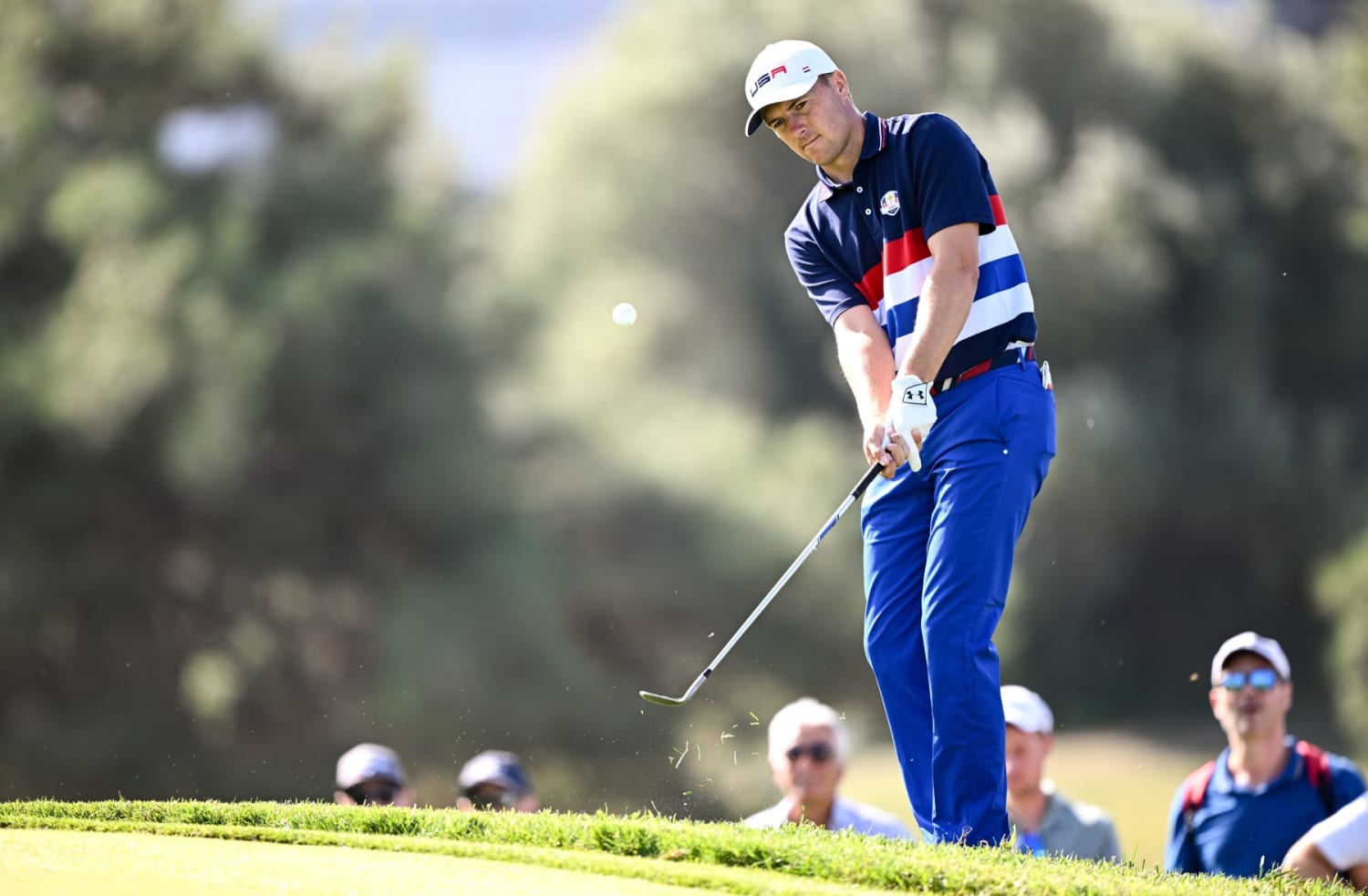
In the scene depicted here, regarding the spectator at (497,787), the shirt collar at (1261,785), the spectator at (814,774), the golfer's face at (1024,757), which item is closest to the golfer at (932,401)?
the spectator at (814,774)

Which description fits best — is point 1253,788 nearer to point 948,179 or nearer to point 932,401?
point 932,401

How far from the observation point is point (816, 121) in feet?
15.1

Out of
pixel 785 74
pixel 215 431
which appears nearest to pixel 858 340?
pixel 785 74

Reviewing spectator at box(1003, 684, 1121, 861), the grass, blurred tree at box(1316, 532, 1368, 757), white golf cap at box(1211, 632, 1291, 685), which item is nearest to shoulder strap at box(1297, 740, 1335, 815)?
white golf cap at box(1211, 632, 1291, 685)

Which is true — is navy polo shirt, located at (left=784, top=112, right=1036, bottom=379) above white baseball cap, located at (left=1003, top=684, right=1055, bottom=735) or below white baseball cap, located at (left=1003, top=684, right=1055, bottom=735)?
above

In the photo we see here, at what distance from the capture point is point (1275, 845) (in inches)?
208

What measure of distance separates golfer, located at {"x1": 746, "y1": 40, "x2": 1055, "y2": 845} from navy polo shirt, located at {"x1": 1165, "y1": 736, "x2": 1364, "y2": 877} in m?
1.28

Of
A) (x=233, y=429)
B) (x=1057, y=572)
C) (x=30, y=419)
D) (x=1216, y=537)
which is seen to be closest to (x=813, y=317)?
(x=1057, y=572)

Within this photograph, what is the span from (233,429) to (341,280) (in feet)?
7.73

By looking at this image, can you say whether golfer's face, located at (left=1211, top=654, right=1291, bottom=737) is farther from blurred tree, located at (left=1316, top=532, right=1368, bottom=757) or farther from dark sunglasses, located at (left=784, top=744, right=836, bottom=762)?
blurred tree, located at (left=1316, top=532, right=1368, bottom=757)

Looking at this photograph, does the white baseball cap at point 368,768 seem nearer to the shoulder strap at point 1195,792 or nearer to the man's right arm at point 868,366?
the man's right arm at point 868,366

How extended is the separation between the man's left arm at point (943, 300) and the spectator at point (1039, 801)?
1792 mm

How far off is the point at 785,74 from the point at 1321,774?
2.79 meters

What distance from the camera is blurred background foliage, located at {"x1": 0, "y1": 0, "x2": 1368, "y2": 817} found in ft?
66.4
